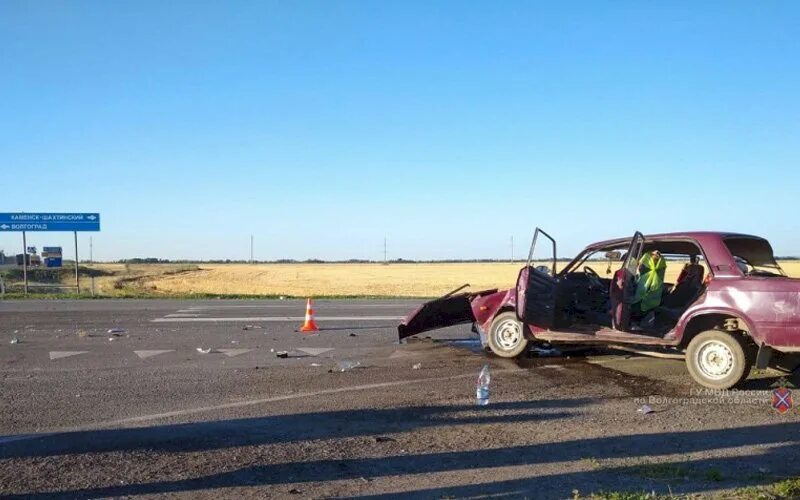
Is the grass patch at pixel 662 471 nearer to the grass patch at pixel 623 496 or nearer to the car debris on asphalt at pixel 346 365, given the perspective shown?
the grass patch at pixel 623 496

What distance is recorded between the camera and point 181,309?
19.5 metres

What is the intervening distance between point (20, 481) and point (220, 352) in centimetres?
612

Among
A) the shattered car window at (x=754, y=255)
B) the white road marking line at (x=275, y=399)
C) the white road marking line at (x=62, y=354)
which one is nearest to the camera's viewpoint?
the white road marking line at (x=275, y=399)

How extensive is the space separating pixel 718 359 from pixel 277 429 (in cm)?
478

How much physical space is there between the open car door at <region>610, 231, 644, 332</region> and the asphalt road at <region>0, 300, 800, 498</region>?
68 cm

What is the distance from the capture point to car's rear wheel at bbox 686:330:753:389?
24.3 feet

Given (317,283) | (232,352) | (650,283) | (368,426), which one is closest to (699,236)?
(650,283)

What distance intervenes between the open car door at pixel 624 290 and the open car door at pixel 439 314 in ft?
9.43

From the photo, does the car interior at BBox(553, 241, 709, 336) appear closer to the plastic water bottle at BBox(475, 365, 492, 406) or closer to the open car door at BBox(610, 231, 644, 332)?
the open car door at BBox(610, 231, 644, 332)

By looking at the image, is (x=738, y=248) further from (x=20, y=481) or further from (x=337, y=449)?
(x=20, y=481)

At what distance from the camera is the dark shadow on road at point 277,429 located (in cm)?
544

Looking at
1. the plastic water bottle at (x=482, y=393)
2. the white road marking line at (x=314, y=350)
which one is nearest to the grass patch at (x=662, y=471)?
the plastic water bottle at (x=482, y=393)

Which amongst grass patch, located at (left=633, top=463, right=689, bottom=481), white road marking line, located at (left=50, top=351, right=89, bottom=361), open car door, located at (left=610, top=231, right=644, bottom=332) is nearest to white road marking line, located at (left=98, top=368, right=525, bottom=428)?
open car door, located at (left=610, top=231, right=644, bottom=332)

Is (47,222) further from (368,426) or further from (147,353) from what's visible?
(368,426)
